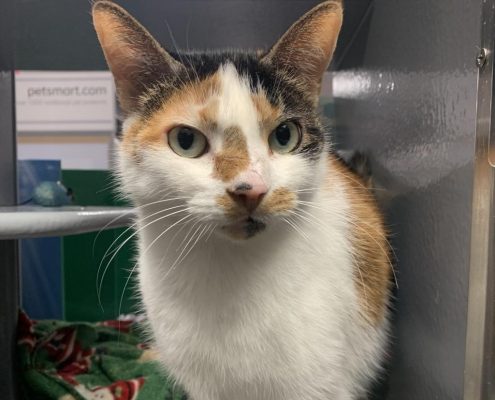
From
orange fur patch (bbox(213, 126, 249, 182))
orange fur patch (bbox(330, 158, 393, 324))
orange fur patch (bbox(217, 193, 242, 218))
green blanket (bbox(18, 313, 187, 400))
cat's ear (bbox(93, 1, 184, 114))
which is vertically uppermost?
cat's ear (bbox(93, 1, 184, 114))

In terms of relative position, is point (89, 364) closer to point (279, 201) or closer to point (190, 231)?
point (190, 231)

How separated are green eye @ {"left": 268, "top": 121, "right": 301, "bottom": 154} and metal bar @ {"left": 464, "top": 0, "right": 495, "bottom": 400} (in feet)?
0.94

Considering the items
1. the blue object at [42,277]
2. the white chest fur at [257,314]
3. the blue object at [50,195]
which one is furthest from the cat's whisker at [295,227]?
the blue object at [42,277]

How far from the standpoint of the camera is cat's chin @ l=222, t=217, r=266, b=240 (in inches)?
29.7

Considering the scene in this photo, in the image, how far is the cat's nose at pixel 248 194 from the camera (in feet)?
2.32

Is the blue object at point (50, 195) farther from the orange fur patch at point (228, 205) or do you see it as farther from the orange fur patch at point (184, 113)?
the orange fur patch at point (228, 205)

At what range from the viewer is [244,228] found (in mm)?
768

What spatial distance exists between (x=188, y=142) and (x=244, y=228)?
6.5 inches

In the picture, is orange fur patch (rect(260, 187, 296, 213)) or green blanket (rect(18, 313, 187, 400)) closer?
orange fur patch (rect(260, 187, 296, 213))

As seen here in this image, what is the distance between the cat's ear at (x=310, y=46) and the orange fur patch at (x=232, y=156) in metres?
0.19

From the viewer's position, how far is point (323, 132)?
3.10 feet

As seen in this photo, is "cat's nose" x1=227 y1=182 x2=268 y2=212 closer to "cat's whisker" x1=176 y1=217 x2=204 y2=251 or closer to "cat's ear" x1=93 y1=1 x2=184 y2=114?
"cat's whisker" x1=176 y1=217 x2=204 y2=251

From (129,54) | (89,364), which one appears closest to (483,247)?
(129,54)

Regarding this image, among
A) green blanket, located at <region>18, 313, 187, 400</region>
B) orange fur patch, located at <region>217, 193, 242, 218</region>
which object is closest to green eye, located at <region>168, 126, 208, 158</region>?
orange fur patch, located at <region>217, 193, 242, 218</region>
